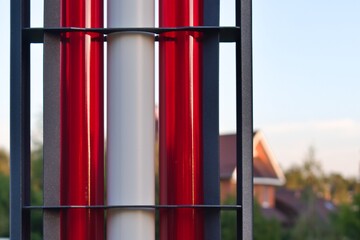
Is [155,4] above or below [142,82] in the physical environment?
above

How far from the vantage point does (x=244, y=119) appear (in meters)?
3.46

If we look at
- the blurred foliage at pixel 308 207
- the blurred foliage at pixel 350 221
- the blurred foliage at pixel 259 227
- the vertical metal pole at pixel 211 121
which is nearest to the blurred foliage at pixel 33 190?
the blurred foliage at pixel 308 207

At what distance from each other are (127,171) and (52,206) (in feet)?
0.98

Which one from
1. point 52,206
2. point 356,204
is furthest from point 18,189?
point 356,204

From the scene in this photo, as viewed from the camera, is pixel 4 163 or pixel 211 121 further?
pixel 4 163

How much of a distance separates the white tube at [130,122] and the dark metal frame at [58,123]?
6cm

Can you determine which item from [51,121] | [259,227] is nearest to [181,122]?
[51,121]

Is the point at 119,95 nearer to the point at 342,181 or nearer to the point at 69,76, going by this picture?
the point at 69,76

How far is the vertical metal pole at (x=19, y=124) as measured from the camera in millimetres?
3436

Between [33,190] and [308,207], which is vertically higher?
[33,190]

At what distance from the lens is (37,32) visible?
11.6 feet

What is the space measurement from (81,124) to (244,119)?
60 cm

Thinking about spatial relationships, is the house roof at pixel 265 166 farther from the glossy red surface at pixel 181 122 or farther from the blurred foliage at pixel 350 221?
the glossy red surface at pixel 181 122

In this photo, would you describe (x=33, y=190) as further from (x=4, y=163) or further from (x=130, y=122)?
(x=130, y=122)
